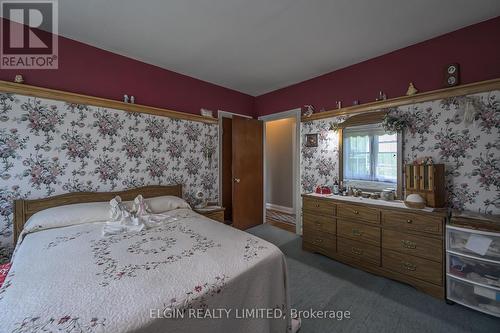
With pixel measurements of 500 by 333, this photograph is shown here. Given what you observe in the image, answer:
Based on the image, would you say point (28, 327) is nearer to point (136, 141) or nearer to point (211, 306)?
point (211, 306)

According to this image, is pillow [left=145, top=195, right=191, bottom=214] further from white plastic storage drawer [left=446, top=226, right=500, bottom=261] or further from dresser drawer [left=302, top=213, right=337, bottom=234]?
white plastic storage drawer [left=446, top=226, right=500, bottom=261]

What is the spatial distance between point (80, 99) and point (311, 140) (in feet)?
10.1

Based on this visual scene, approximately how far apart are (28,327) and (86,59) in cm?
262

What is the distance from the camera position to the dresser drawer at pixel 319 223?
261 centimetres

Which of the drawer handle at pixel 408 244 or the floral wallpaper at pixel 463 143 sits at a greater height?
the floral wallpaper at pixel 463 143

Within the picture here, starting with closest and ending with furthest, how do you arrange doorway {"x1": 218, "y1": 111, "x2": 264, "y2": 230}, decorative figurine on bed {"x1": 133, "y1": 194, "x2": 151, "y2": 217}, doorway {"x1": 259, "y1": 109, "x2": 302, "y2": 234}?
A: 1. decorative figurine on bed {"x1": 133, "y1": 194, "x2": 151, "y2": 217}
2. doorway {"x1": 218, "y1": 111, "x2": 264, "y2": 230}
3. doorway {"x1": 259, "y1": 109, "x2": 302, "y2": 234}

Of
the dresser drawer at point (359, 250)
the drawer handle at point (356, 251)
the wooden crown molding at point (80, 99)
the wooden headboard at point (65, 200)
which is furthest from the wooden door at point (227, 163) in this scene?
the drawer handle at point (356, 251)

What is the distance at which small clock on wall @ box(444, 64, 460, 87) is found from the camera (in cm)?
209

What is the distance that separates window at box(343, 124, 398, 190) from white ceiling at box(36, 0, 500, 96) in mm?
1005

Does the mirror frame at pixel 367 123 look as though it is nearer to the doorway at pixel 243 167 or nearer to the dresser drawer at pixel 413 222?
the dresser drawer at pixel 413 222

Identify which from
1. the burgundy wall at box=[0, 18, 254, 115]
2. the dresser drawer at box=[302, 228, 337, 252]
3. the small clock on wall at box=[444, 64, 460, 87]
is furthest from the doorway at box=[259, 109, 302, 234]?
the small clock on wall at box=[444, 64, 460, 87]

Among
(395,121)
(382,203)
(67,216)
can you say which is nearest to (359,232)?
(382,203)

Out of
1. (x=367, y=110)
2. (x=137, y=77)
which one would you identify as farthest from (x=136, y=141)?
(x=367, y=110)

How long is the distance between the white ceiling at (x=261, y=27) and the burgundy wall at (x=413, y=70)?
0.36 ft
